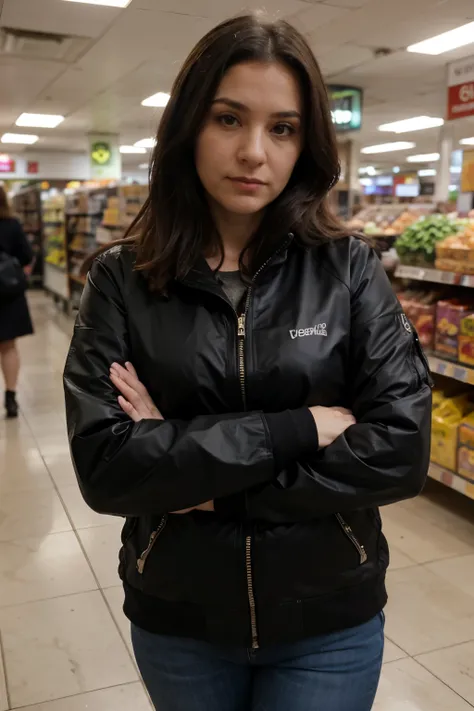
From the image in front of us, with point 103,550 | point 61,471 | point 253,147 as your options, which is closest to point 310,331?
point 253,147

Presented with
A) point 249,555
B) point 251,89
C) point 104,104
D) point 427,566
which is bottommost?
point 427,566

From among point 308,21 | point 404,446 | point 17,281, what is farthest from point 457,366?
point 308,21

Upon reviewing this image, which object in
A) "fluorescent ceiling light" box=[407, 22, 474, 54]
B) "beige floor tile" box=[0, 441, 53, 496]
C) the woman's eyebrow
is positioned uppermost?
"fluorescent ceiling light" box=[407, 22, 474, 54]

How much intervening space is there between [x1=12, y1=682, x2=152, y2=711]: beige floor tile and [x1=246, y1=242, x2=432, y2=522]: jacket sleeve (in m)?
1.48

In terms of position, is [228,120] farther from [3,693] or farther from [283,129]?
[3,693]

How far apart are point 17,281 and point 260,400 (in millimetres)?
4289

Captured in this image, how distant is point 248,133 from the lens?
1.12 m

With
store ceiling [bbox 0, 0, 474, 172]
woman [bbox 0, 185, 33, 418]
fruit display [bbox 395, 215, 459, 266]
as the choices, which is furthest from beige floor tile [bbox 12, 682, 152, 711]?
woman [bbox 0, 185, 33, 418]

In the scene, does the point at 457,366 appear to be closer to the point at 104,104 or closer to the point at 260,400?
the point at 260,400

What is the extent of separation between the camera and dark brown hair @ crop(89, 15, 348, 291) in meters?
1.11

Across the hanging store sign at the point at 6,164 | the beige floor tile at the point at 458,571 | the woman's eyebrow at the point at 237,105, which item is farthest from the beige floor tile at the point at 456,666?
the hanging store sign at the point at 6,164

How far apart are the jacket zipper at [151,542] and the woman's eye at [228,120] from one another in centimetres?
66

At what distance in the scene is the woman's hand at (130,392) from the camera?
44.9 inches

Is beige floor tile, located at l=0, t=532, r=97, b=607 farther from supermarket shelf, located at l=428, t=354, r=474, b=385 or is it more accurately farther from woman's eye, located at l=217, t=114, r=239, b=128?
woman's eye, located at l=217, t=114, r=239, b=128
